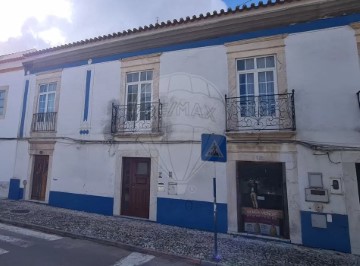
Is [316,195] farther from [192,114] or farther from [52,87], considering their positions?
[52,87]

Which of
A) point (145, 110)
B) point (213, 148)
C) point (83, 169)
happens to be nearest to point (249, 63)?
point (213, 148)

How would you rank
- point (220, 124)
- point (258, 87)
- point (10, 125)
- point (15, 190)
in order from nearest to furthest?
1. point (258, 87)
2. point (220, 124)
3. point (15, 190)
4. point (10, 125)

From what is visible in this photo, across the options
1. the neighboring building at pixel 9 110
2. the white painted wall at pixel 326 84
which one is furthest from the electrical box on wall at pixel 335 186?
the neighboring building at pixel 9 110

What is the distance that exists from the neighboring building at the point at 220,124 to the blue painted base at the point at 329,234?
0.02 m

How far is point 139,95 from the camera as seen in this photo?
27.7ft

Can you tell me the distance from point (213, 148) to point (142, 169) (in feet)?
12.4

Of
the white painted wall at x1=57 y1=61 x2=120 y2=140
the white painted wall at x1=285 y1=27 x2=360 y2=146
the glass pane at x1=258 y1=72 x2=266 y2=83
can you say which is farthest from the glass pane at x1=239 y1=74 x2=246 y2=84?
the white painted wall at x1=57 y1=61 x2=120 y2=140

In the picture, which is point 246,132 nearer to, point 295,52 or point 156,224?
point 295,52

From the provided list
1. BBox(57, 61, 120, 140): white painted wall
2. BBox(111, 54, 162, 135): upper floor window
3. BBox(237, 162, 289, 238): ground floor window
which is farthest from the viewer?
BBox(57, 61, 120, 140): white painted wall

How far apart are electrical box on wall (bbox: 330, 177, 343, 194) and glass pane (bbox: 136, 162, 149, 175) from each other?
5.20m

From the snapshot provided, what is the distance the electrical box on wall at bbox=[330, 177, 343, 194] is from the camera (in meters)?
5.89

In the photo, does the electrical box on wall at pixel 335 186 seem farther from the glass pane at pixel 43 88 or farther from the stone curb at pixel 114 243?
the glass pane at pixel 43 88

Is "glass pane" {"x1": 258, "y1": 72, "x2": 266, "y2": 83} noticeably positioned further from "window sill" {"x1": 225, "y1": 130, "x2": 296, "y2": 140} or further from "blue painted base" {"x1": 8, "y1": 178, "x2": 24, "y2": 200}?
"blue painted base" {"x1": 8, "y1": 178, "x2": 24, "y2": 200}

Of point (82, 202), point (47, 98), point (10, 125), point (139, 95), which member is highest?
point (47, 98)
